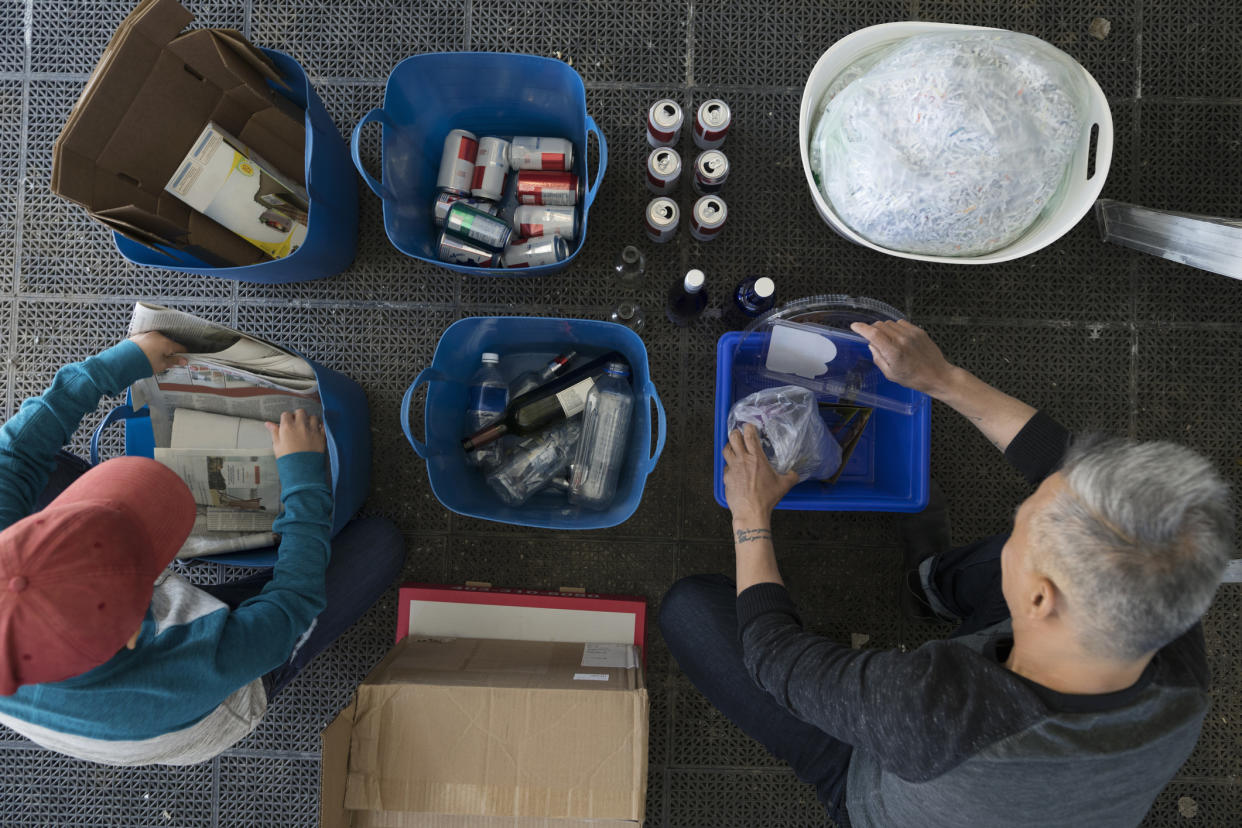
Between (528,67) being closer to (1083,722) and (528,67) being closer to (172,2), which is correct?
(172,2)

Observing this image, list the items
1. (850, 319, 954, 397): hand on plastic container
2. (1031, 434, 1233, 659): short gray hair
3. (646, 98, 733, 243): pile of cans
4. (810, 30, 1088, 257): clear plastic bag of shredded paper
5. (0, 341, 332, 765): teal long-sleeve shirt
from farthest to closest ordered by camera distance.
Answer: (646, 98, 733, 243): pile of cans < (850, 319, 954, 397): hand on plastic container < (810, 30, 1088, 257): clear plastic bag of shredded paper < (0, 341, 332, 765): teal long-sleeve shirt < (1031, 434, 1233, 659): short gray hair

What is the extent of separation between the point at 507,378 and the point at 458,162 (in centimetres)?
41

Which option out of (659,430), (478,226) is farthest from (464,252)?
(659,430)

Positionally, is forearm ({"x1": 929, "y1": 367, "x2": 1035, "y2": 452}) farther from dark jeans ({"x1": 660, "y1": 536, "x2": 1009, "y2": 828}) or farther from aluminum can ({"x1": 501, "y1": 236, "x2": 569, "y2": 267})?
aluminum can ({"x1": 501, "y1": 236, "x2": 569, "y2": 267})

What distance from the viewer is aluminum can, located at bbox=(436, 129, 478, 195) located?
4.07 ft

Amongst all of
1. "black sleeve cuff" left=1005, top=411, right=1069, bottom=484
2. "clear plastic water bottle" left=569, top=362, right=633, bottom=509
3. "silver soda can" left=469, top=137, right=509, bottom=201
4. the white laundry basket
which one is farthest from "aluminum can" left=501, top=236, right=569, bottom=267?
"black sleeve cuff" left=1005, top=411, right=1069, bottom=484

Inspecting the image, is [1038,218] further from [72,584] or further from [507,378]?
[72,584]

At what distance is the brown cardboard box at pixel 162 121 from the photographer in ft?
3.48

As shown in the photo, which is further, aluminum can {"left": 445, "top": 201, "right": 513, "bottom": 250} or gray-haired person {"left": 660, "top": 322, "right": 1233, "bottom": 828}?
aluminum can {"left": 445, "top": 201, "right": 513, "bottom": 250}

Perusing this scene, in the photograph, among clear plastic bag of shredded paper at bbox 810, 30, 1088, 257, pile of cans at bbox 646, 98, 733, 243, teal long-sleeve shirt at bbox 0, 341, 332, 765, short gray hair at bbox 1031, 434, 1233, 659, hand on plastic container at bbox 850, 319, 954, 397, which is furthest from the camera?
pile of cans at bbox 646, 98, 733, 243

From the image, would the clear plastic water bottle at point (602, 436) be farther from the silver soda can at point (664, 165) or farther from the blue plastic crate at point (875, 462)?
the silver soda can at point (664, 165)

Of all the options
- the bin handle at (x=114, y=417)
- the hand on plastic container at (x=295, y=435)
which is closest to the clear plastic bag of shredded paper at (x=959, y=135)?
the hand on plastic container at (x=295, y=435)

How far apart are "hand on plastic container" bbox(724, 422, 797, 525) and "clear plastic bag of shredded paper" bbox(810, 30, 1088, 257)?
401 mm

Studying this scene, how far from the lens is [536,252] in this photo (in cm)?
121
